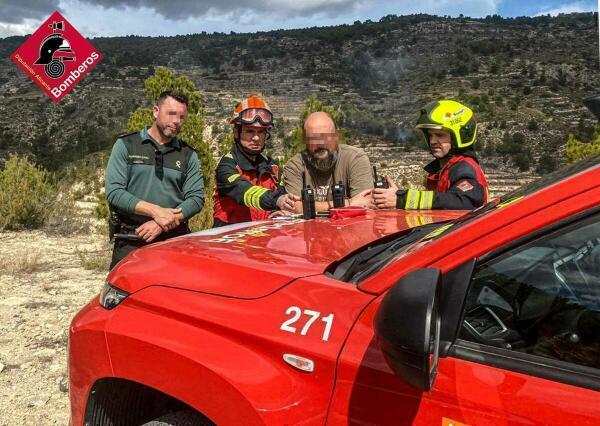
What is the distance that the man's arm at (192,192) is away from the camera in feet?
13.6

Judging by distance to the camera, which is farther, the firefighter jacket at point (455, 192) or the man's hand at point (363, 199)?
the man's hand at point (363, 199)

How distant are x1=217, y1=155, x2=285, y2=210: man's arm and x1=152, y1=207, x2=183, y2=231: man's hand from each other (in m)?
0.36

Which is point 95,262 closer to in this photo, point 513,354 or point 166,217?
point 166,217

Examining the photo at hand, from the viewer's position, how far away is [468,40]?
73.0m

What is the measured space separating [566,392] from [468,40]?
77.9m

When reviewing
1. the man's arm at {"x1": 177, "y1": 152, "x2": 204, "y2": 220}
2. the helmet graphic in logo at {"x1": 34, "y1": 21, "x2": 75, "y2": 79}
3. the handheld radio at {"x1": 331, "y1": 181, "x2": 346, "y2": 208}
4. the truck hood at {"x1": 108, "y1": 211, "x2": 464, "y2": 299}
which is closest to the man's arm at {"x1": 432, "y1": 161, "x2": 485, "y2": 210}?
the truck hood at {"x1": 108, "y1": 211, "x2": 464, "y2": 299}

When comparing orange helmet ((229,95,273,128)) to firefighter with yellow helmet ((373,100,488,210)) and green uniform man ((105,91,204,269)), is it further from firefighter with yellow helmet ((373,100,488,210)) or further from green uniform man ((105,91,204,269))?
firefighter with yellow helmet ((373,100,488,210))

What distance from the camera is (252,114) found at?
13.2 ft

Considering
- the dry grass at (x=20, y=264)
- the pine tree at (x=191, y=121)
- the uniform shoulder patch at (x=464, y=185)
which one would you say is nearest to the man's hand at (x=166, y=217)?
the uniform shoulder patch at (x=464, y=185)

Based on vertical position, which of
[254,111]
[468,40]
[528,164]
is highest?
[468,40]

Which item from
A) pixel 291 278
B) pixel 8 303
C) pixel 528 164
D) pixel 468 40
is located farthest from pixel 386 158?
pixel 468 40

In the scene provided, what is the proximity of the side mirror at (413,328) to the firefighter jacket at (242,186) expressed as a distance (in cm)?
258

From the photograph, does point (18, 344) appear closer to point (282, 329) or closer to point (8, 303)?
point (8, 303)

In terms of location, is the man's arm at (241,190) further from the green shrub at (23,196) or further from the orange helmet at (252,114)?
the green shrub at (23,196)
